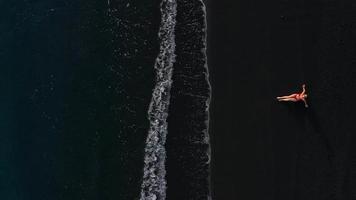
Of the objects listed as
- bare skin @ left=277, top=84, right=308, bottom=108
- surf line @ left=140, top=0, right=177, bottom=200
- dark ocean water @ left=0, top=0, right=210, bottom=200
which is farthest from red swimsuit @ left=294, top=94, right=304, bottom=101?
surf line @ left=140, top=0, right=177, bottom=200

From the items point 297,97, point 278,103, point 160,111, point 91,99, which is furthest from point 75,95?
point 297,97

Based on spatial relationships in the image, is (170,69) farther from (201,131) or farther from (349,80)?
(349,80)

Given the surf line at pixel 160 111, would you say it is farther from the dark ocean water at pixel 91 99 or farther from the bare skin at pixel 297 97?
the bare skin at pixel 297 97

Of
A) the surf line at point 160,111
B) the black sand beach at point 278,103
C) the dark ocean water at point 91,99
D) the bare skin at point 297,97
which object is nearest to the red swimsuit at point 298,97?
the bare skin at point 297,97

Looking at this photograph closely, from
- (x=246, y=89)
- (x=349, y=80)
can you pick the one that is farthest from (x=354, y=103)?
(x=246, y=89)

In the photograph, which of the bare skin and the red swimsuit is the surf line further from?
the red swimsuit
